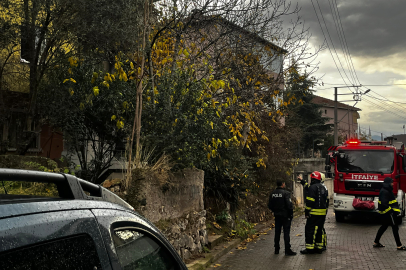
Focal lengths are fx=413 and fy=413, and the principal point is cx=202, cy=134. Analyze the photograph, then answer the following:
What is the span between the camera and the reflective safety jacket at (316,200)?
33.5ft

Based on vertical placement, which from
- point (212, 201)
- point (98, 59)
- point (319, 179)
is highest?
point (98, 59)

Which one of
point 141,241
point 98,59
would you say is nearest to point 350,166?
point 98,59

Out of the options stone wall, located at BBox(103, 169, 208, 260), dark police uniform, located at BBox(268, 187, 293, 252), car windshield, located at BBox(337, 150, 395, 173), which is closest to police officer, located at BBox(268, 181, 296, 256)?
dark police uniform, located at BBox(268, 187, 293, 252)

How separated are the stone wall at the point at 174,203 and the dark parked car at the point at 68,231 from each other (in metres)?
5.18

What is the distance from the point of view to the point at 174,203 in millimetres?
8961

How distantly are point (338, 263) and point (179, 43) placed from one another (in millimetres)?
7287

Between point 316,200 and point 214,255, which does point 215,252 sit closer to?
point 214,255

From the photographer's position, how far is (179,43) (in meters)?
12.1

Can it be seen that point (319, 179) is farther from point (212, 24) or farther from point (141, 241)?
point (141, 241)

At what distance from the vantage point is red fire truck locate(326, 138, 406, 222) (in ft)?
49.9

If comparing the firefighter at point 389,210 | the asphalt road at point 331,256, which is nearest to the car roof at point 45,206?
the asphalt road at point 331,256

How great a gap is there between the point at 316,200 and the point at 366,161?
658 centimetres

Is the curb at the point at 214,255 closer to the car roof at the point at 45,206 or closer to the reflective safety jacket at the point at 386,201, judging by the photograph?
the reflective safety jacket at the point at 386,201

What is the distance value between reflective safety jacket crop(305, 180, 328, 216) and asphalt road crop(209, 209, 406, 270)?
1047mm
